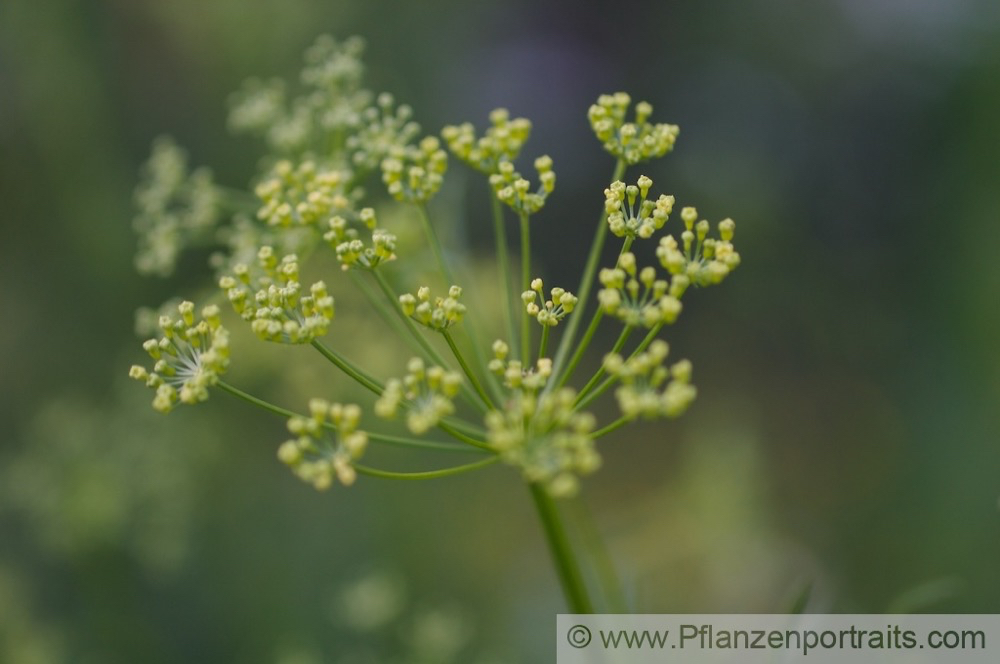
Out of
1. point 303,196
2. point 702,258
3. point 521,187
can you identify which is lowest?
point 702,258

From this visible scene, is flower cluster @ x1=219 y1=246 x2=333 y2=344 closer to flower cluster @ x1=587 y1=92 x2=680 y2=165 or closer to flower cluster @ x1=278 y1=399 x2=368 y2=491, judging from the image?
flower cluster @ x1=278 y1=399 x2=368 y2=491

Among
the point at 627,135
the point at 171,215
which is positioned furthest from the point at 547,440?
the point at 171,215

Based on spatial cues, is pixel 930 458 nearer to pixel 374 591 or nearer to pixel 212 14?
pixel 374 591

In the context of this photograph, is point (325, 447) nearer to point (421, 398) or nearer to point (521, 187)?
point (421, 398)

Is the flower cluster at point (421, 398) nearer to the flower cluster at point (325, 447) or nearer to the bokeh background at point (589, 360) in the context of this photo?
the flower cluster at point (325, 447)
